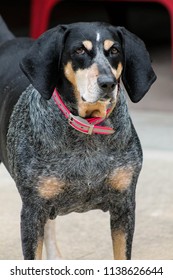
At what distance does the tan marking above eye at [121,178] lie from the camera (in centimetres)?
509

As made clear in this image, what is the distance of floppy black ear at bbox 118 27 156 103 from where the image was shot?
5059 mm

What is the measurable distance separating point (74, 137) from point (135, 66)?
1.63ft

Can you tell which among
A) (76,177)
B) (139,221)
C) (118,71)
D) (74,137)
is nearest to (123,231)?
(76,177)

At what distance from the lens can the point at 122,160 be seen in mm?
5098

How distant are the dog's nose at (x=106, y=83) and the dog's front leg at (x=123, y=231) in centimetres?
84

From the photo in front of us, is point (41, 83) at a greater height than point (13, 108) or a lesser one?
greater

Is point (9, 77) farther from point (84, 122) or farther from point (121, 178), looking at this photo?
point (121, 178)

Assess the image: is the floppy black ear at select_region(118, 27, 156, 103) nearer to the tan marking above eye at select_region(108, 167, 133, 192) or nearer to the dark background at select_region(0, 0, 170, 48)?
the tan marking above eye at select_region(108, 167, 133, 192)

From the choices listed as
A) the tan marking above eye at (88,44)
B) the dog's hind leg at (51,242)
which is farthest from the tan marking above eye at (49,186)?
the dog's hind leg at (51,242)

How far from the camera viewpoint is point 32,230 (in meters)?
5.09

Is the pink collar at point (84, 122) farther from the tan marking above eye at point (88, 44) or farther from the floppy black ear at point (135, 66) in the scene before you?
the tan marking above eye at point (88, 44)
